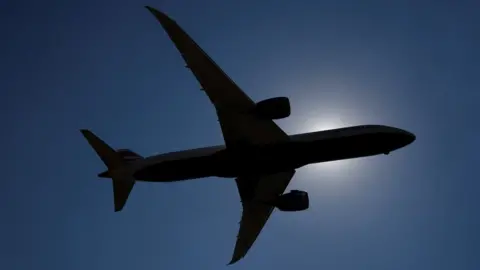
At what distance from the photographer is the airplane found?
3284 centimetres

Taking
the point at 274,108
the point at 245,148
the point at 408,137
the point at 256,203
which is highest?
the point at 274,108

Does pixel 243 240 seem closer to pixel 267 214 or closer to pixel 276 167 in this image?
pixel 267 214

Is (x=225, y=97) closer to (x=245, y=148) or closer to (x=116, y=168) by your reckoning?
(x=245, y=148)

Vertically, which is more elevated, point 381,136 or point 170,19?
point 170,19

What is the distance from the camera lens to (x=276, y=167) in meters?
36.6

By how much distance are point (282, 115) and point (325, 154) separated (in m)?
4.29

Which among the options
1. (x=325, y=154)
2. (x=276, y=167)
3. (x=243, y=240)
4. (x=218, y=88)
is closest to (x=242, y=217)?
(x=243, y=240)

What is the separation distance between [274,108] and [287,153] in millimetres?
3557

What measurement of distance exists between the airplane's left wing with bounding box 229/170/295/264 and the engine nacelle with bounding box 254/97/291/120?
7143 mm

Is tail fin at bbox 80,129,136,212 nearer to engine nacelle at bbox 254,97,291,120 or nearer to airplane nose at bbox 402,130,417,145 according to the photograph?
engine nacelle at bbox 254,97,291,120

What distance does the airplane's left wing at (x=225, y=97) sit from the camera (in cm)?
3030

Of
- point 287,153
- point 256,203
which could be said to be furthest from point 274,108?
point 256,203

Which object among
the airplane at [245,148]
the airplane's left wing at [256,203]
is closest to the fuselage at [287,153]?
the airplane at [245,148]

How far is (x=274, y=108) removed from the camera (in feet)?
111
